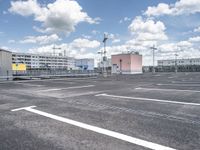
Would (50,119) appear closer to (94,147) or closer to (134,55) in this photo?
(94,147)

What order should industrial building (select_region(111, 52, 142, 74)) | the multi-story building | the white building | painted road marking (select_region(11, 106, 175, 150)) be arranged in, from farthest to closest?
the white building, the multi-story building, industrial building (select_region(111, 52, 142, 74)), painted road marking (select_region(11, 106, 175, 150))

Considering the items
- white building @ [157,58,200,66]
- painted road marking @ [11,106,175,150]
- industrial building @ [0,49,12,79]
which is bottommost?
painted road marking @ [11,106,175,150]

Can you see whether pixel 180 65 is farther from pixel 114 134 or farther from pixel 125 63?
pixel 114 134

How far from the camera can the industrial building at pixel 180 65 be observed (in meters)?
76.5

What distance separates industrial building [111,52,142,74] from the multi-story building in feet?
152

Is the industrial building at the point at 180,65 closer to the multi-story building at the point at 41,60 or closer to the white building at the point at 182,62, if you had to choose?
the white building at the point at 182,62

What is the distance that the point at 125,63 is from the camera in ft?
191

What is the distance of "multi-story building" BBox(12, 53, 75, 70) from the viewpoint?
10325cm

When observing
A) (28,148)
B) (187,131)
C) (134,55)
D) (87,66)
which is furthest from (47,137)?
(134,55)

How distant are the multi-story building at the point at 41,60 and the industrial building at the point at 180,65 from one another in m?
51.4

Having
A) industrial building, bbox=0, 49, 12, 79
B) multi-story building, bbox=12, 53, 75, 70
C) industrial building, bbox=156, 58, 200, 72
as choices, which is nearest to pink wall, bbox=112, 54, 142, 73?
industrial building, bbox=156, 58, 200, 72

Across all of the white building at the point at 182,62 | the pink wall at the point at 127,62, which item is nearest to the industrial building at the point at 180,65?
the white building at the point at 182,62

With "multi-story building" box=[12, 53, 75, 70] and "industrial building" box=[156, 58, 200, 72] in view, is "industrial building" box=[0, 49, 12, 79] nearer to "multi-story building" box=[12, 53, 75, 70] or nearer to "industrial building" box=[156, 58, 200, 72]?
"industrial building" box=[156, 58, 200, 72]

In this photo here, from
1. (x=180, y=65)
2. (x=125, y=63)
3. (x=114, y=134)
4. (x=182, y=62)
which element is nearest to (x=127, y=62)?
(x=125, y=63)
